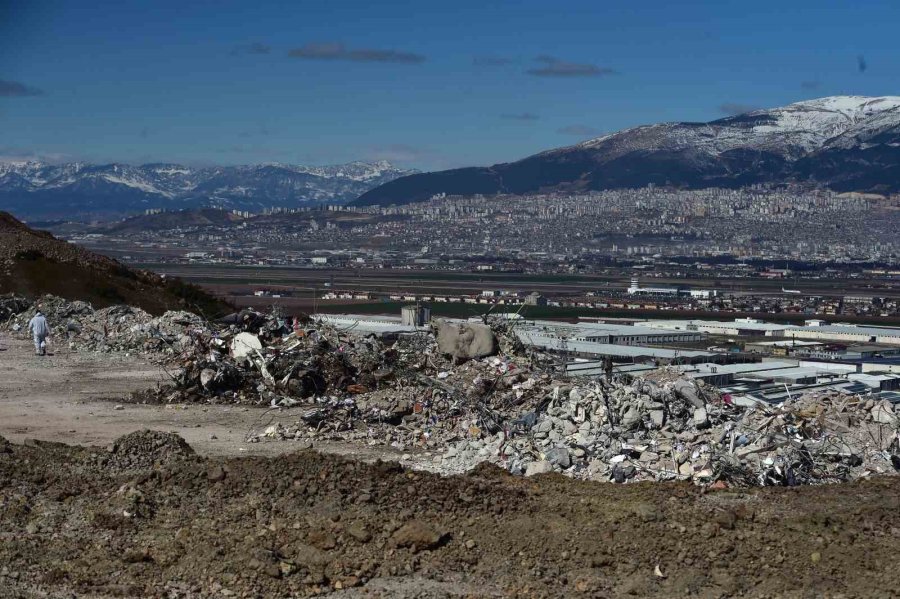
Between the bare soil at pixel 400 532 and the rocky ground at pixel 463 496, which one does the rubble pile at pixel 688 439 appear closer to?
the rocky ground at pixel 463 496

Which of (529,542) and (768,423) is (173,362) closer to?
(768,423)

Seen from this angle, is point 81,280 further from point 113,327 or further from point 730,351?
point 730,351

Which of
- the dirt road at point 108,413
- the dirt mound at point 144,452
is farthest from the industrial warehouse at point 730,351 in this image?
the dirt mound at point 144,452

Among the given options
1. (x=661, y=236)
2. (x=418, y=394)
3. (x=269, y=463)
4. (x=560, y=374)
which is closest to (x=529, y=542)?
(x=269, y=463)

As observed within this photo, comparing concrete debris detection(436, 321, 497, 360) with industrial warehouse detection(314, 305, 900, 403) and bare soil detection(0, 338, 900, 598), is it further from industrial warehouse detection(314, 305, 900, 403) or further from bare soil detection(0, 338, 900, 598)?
bare soil detection(0, 338, 900, 598)

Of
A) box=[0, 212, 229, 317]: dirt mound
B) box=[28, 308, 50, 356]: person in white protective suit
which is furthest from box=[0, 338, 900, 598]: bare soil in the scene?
box=[0, 212, 229, 317]: dirt mound
